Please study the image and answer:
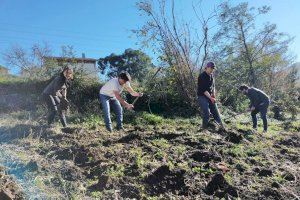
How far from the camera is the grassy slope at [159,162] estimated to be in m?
5.07

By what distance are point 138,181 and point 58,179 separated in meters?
0.97

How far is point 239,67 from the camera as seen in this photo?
2138cm

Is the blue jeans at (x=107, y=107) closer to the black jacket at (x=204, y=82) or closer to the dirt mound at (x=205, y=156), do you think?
the black jacket at (x=204, y=82)

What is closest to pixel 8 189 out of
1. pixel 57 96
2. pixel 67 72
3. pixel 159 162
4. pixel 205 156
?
pixel 159 162

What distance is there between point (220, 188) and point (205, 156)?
4.23 ft

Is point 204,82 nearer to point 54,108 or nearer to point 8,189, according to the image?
point 54,108

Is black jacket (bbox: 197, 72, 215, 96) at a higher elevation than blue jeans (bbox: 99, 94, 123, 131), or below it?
higher

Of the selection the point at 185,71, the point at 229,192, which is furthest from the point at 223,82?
the point at 229,192

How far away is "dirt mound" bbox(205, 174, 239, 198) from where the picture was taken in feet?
16.5

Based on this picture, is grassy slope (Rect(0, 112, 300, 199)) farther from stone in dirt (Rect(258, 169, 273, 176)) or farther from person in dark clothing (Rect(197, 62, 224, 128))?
person in dark clothing (Rect(197, 62, 224, 128))

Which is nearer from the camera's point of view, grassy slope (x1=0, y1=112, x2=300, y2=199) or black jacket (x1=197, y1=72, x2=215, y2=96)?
grassy slope (x1=0, y1=112, x2=300, y2=199)

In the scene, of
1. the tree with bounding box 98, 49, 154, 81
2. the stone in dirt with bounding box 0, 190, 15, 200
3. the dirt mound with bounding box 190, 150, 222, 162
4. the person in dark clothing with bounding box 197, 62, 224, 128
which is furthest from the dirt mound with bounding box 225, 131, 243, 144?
the tree with bounding box 98, 49, 154, 81

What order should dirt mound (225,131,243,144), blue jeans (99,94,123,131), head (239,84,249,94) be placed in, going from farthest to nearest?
head (239,84,249,94) < blue jeans (99,94,123,131) < dirt mound (225,131,243,144)

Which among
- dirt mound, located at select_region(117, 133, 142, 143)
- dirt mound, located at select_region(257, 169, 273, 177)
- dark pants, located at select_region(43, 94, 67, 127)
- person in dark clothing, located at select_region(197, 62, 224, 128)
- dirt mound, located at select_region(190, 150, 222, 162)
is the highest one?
person in dark clothing, located at select_region(197, 62, 224, 128)
